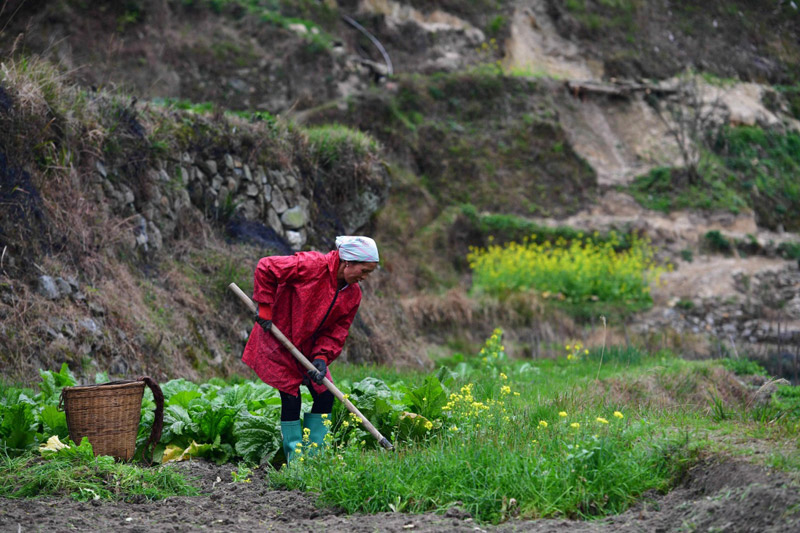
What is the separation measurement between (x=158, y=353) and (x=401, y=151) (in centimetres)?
1146

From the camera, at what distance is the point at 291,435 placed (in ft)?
16.0

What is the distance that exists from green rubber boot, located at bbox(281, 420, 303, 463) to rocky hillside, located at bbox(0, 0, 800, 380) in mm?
2943

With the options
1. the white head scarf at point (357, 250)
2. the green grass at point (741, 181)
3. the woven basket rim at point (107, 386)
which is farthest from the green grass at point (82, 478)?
the green grass at point (741, 181)

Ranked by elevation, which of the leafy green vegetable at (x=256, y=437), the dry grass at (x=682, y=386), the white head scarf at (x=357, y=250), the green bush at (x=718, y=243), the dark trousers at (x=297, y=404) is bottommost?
the green bush at (x=718, y=243)

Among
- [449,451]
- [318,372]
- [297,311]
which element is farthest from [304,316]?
[449,451]

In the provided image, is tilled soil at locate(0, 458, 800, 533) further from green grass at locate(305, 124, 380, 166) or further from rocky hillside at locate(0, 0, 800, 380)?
green grass at locate(305, 124, 380, 166)

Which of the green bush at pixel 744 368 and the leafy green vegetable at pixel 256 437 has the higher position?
the leafy green vegetable at pixel 256 437

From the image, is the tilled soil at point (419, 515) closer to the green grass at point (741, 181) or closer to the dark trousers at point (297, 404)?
the dark trousers at point (297, 404)

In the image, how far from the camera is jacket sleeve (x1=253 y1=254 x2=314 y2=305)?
4895mm

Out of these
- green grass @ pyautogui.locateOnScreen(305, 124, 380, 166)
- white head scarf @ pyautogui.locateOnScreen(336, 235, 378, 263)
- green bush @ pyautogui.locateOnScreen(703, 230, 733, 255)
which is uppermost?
white head scarf @ pyautogui.locateOnScreen(336, 235, 378, 263)

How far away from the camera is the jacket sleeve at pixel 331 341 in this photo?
5047mm

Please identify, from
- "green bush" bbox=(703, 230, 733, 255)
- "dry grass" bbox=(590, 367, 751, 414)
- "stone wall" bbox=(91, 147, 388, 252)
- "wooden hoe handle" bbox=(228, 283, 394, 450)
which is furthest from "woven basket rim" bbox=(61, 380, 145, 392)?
"green bush" bbox=(703, 230, 733, 255)

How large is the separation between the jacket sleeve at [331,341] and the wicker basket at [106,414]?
3.70 feet

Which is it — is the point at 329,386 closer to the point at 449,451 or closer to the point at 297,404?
the point at 297,404
